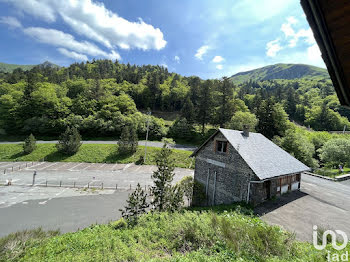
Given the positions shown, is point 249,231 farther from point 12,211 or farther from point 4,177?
point 4,177

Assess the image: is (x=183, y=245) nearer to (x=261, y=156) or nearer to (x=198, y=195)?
(x=198, y=195)

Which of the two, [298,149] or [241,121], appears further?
[241,121]

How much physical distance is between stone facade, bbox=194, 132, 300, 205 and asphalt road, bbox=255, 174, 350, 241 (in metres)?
0.98

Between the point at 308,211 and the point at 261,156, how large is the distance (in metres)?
4.92

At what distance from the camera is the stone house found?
12.1m

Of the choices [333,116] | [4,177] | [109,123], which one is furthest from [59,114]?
[333,116]

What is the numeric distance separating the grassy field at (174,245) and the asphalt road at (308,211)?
2812 mm

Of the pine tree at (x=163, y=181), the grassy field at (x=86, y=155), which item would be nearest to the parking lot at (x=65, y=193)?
the grassy field at (x=86, y=155)

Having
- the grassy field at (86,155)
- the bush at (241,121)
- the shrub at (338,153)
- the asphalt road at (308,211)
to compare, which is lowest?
the grassy field at (86,155)

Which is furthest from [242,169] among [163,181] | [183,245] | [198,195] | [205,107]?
[205,107]

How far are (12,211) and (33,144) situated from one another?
23.9 meters

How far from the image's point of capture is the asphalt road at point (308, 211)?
959cm

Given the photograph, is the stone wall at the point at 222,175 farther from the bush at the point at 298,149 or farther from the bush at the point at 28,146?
the bush at the point at 28,146

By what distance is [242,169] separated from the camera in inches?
492
